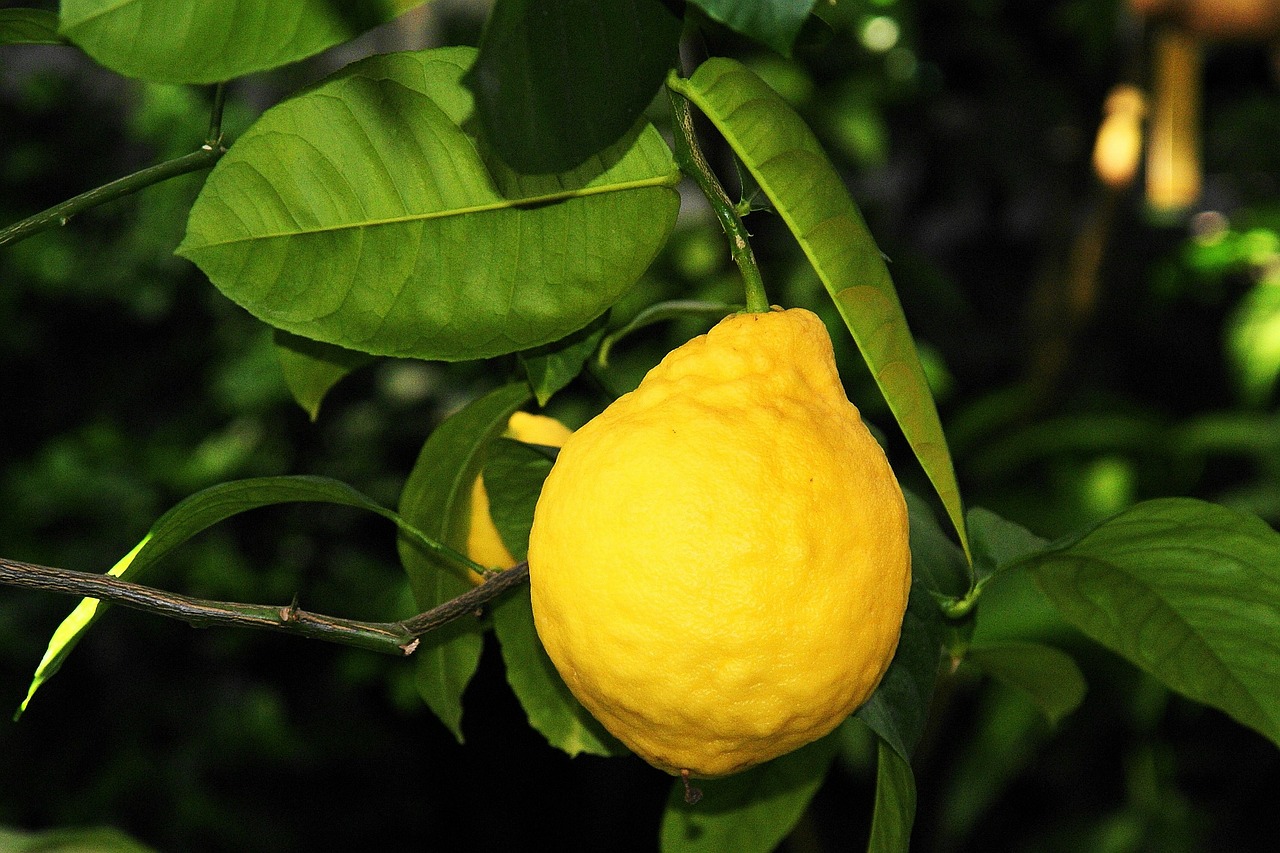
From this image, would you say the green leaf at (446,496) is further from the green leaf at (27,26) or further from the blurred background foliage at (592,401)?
the blurred background foliage at (592,401)

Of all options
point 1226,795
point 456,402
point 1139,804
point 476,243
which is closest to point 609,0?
point 476,243

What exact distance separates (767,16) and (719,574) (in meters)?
0.13

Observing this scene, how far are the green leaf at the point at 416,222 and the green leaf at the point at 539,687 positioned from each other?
0.13m

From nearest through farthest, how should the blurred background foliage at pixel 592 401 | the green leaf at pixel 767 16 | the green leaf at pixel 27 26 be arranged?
the green leaf at pixel 767 16
the green leaf at pixel 27 26
the blurred background foliage at pixel 592 401

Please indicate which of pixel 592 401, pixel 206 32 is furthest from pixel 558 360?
pixel 592 401

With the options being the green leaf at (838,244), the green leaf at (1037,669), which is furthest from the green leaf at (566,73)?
the green leaf at (1037,669)

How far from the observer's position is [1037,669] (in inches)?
18.4

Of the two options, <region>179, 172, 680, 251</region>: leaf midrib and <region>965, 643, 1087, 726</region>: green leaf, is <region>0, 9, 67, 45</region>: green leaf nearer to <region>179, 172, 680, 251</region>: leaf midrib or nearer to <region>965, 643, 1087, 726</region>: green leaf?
<region>179, 172, 680, 251</region>: leaf midrib

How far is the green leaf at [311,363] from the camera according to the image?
1.45 feet

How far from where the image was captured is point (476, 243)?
0.36m

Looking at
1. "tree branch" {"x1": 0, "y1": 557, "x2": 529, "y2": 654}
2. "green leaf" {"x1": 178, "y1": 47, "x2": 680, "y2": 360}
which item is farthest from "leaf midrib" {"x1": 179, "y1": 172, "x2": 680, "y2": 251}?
"tree branch" {"x1": 0, "y1": 557, "x2": 529, "y2": 654}

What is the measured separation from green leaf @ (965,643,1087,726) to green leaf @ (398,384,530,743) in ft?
0.65

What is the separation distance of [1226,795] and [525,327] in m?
1.41

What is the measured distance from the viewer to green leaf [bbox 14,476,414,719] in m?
0.35
